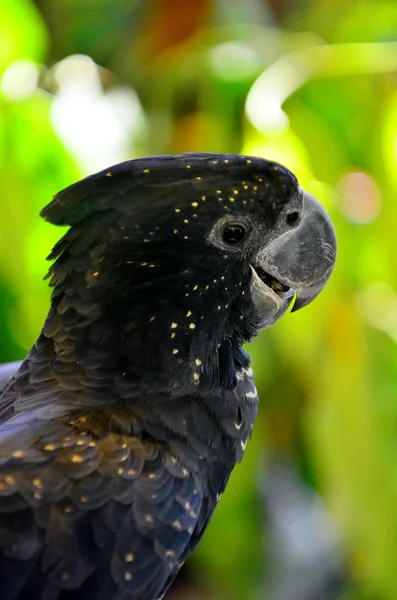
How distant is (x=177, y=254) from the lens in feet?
3.12

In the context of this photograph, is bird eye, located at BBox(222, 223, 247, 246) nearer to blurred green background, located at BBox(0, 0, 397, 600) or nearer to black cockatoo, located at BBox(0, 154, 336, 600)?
black cockatoo, located at BBox(0, 154, 336, 600)

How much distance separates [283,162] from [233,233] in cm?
51

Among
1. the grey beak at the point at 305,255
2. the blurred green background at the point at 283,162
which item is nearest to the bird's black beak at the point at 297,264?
the grey beak at the point at 305,255

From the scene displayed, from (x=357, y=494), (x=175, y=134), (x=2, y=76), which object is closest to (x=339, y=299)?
(x=357, y=494)

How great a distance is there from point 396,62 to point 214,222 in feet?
3.16

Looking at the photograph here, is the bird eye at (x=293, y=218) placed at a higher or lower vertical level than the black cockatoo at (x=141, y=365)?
higher

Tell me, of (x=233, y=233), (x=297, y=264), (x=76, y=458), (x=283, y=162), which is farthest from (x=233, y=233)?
(x=283, y=162)

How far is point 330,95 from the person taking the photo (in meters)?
1.78

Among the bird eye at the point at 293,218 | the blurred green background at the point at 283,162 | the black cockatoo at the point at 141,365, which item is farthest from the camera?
the blurred green background at the point at 283,162

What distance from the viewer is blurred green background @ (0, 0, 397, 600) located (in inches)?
58.5

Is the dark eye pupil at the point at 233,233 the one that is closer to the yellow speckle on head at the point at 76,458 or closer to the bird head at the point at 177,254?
the bird head at the point at 177,254

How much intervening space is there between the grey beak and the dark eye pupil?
0.15 feet

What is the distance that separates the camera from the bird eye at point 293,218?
3.28ft

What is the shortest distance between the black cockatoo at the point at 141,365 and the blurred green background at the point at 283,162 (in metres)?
0.48
